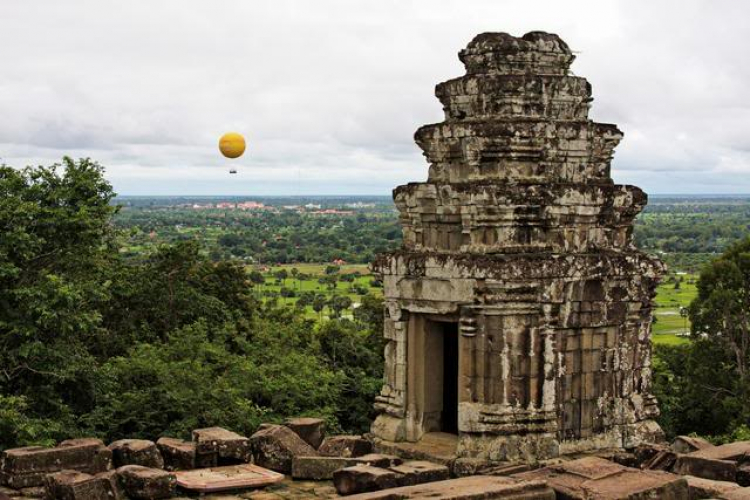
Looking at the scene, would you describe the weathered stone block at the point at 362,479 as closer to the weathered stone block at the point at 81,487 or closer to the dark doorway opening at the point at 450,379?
the weathered stone block at the point at 81,487

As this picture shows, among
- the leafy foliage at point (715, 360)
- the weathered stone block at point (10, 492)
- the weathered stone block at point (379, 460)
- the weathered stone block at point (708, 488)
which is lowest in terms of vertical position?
the leafy foliage at point (715, 360)

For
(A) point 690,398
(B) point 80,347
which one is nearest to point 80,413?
(B) point 80,347

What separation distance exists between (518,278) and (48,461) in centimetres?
544

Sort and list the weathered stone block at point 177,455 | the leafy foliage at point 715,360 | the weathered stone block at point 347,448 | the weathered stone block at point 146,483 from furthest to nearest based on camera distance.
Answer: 1. the leafy foliage at point 715,360
2. the weathered stone block at point 347,448
3. the weathered stone block at point 177,455
4. the weathered stone block at point 146,483

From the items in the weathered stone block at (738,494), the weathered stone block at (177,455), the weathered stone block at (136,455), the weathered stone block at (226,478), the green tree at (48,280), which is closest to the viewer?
the weathered stone block at (738,494)

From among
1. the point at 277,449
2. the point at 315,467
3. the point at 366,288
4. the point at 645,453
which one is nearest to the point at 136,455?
the point at 277,449

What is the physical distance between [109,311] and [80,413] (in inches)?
297

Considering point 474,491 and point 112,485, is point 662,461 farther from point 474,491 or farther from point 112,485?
point 112,485

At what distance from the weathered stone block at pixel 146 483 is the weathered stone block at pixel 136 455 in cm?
61

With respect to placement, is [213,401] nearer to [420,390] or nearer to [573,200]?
[420,390]

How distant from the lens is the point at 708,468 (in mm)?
11164

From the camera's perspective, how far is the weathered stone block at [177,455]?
11.3m

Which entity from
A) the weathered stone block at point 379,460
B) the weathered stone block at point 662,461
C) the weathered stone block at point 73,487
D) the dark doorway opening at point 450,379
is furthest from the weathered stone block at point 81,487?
the weathered stone block at point 662,461

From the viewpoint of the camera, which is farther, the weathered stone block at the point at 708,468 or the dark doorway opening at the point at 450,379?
the dark doorway opening at the point at 450,379
